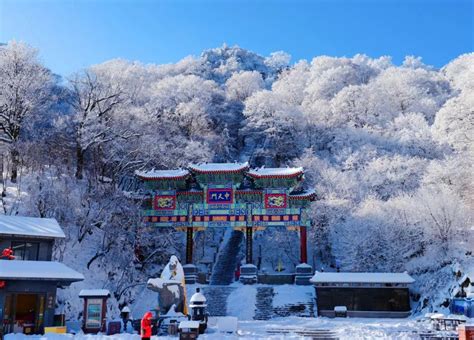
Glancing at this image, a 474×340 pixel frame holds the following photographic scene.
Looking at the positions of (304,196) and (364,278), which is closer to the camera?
(364,278)

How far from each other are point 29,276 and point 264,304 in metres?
13.5

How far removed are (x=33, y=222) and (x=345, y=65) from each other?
209 ft

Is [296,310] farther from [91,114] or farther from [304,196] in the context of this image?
[91,114]

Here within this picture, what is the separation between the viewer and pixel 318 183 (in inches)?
1677

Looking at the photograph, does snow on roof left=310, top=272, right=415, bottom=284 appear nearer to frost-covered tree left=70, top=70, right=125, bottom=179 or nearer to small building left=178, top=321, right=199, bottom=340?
small building left=178, top=321, right=199, bottom=340

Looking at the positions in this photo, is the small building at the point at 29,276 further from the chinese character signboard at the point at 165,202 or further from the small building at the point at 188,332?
the chinese character signboard at the point at 165,202

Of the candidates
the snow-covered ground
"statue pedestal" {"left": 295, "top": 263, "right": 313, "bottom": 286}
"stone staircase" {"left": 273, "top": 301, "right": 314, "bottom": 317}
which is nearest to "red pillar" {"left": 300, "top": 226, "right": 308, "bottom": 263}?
"statue pedestal" {"left": 295, "top": 263, "right": 313, "bottom": 286}

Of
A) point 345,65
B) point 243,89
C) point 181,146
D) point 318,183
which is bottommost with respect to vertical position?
point 318,183

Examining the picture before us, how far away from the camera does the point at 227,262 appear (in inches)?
1479

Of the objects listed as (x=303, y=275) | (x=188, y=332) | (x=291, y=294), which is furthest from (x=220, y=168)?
(x=188, y=332)

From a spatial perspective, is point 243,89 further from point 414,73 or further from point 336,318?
point 336,318

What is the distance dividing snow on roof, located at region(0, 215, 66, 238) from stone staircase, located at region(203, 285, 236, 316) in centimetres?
979

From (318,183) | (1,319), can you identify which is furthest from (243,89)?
(1,319)

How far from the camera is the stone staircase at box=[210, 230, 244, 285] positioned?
3369 centimetres
